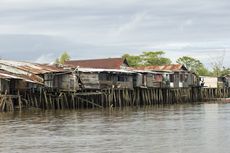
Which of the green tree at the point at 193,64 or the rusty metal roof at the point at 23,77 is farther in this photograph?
the green tree at the point at 193,64

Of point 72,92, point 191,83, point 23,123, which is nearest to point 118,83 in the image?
point 72,92

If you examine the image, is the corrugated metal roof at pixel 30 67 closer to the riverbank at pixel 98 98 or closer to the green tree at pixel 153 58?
the riverbank at pixel 98 98

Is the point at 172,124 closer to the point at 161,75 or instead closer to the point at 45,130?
the point at 45,130

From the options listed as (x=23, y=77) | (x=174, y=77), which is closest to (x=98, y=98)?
(x=23, y=77)

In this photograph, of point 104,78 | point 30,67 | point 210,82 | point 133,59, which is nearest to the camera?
point 30,67

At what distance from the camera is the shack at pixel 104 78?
152 feet

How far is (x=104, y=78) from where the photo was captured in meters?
48.7

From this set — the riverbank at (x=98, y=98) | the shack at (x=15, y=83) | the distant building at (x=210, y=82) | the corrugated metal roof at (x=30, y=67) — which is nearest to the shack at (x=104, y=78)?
the riverbank at (x=98, y=98)

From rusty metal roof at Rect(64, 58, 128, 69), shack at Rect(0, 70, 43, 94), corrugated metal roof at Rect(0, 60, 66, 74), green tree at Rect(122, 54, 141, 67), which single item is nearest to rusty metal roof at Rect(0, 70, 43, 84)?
shack at Rect(0, 70, 43, 94)

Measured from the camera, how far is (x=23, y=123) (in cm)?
2950

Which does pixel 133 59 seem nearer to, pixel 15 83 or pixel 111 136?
pixel 15 83

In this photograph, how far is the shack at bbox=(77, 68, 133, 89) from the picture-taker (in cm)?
4619

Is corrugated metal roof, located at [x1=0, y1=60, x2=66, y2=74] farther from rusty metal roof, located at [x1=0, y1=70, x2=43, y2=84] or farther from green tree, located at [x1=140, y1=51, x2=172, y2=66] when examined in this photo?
green tree, located at [x1=140, y1=51, x2=172, y2=66]

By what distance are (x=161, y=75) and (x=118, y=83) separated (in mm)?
10082
